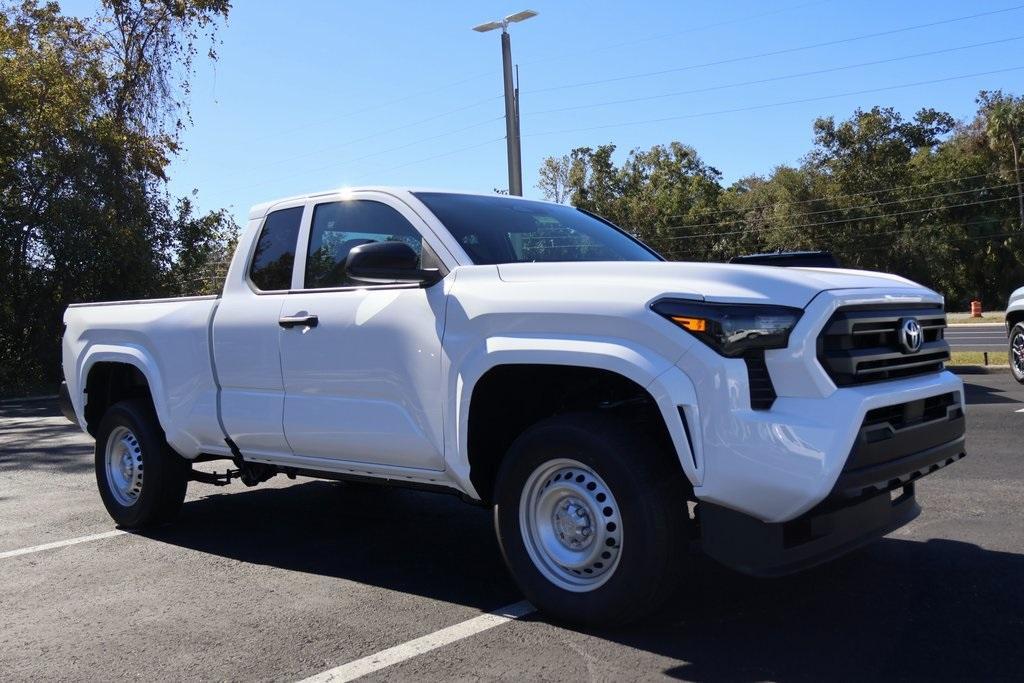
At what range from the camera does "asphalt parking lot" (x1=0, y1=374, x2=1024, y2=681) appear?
12.1ft

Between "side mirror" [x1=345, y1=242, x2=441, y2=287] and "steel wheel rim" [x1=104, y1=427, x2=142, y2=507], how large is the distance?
2733 mm

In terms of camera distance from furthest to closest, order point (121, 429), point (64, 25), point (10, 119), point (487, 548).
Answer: point (64, 25) < point (10, 119) < point (121, 429) < point (487, 548)

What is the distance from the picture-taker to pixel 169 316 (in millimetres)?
5957

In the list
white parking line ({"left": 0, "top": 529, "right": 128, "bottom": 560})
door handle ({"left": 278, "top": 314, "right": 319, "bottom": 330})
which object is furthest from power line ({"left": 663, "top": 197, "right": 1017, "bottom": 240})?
door handle ({"left": 278, "top": 314, "right": 319, "bottom": 330})

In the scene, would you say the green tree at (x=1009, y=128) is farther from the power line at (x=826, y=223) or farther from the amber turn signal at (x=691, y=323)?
the amber turn signal at (x=691, y=323)

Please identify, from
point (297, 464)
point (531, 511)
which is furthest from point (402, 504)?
point (531, 511)

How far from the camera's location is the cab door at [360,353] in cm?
454

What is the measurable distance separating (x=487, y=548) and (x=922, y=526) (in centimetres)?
253

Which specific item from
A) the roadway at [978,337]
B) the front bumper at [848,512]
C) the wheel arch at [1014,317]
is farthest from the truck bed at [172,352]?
the roadway at [978,337]

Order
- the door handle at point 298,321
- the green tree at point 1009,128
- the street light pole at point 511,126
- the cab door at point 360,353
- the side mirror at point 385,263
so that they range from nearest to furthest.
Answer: the side mirror at point 385,263, the cab door at point 360,353, the door handle at point 298,321, the street light pole at point 511,126, the green tree at point 1009,128

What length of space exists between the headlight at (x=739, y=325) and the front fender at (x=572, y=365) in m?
0.18

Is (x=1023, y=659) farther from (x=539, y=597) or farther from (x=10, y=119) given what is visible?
(x=10, y=119)

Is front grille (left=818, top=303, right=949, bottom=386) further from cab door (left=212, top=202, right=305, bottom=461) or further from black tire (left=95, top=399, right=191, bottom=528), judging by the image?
black tire (left=95, top=399, right=191, bottom=528)

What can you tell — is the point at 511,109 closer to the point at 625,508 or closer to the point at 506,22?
the point at 506,22
